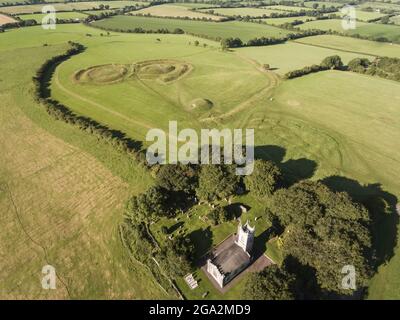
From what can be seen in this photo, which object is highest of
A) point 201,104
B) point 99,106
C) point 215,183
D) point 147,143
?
point 201,104

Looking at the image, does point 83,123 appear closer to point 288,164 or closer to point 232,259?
point 288,164

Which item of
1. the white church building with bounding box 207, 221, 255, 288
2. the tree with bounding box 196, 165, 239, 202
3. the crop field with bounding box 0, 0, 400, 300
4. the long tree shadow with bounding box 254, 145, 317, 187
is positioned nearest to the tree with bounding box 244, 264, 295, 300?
the white church building with bounding box 207, 221, 255, 288

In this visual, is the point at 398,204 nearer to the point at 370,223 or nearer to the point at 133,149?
the point at 370,223

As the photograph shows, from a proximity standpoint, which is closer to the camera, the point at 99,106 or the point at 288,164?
the point at 288,164

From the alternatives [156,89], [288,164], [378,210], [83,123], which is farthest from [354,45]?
[83,123]
